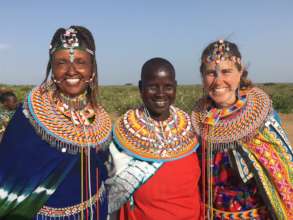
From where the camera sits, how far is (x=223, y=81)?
2.71 m

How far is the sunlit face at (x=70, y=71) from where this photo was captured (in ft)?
8.25

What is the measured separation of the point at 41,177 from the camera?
2.38 metres

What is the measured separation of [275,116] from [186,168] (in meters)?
0.84

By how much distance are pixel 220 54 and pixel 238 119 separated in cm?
55

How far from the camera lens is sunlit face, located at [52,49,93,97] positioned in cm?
251

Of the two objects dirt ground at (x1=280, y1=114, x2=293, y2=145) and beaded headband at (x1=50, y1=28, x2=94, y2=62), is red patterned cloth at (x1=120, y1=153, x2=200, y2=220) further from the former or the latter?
dirt ground at (x1=280, y1=114, x2=293, y2=145)

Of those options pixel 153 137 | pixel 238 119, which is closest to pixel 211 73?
pixel 238 119

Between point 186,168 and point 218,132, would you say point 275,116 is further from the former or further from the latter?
point 186,168

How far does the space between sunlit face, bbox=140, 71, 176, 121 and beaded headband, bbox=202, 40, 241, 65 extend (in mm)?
366

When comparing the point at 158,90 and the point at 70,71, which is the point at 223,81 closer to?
the point at 158,90

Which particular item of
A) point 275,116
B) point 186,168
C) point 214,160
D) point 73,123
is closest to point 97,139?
point 73,123

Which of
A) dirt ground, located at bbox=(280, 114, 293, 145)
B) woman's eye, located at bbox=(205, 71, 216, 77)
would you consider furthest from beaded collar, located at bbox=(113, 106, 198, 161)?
dirt ground, located at bbox=(280, 114, 293, 145)

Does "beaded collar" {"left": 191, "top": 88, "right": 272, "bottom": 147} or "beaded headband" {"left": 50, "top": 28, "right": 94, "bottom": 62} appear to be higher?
"beaded headband" {"left": 50, "top": 28, "right": 94, "bottom": 62}

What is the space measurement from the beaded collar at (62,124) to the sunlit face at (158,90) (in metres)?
0.46
